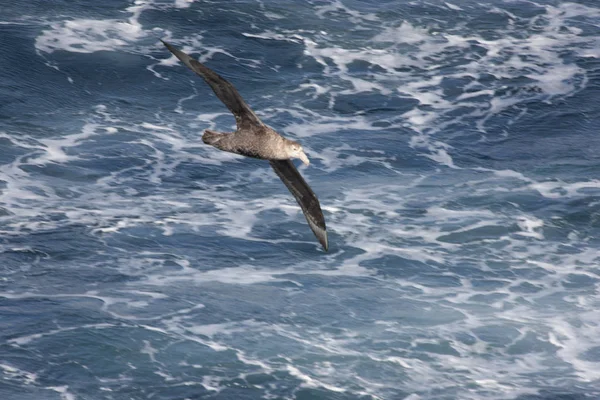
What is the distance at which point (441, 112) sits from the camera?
32.7m

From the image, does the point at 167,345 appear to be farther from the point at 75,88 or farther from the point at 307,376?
the point at 75,88

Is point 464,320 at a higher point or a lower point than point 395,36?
lower

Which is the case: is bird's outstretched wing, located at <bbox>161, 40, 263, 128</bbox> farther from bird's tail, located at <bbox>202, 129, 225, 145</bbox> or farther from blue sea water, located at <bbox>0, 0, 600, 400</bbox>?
blue sea water, located at <bbox>0, 0, 600, 400</bbox>

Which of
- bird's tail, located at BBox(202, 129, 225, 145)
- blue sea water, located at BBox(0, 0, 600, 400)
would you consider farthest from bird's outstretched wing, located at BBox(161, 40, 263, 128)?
blue sea water, located at BBox(0, 0, 600, 400)

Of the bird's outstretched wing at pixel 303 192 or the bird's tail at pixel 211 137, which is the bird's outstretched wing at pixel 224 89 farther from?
the bird's outstretched wing at pixel 303 192

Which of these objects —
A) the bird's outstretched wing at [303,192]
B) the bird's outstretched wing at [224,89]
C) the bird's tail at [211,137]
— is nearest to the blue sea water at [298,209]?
the bird's outstretched wing at [303,192]

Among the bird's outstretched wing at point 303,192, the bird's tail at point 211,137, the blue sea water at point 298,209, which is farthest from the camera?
the blue sea water at point 298,209

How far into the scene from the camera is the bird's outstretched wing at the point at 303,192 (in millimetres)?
19047

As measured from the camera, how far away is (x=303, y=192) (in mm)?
19328

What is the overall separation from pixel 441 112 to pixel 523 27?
6583 mm

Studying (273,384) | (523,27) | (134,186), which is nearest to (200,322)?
(273,384)

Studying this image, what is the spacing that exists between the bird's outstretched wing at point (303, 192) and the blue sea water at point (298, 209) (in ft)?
11.1

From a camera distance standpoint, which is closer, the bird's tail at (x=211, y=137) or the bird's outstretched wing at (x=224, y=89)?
the bird's outstretched wing at (x=224, y=89)

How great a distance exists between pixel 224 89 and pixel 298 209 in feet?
37.1
